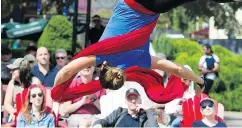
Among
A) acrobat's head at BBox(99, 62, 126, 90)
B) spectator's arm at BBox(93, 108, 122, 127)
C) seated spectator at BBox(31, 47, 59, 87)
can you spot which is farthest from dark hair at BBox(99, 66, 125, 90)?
seated spectator at BBox(31, 47, 59, 87)

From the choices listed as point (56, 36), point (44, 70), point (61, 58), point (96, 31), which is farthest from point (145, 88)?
point (56, 36)

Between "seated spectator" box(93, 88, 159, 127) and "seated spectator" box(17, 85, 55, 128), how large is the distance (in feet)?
2.13

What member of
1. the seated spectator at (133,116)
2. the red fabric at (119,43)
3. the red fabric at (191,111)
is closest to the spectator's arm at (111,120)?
the seated spectator at (133,116)

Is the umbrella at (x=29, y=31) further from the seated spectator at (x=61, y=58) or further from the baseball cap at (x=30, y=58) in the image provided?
the seated spectator at (x=61, y=58)

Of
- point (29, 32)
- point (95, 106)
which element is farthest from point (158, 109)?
point (29, 32)

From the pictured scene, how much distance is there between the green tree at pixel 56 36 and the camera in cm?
1355

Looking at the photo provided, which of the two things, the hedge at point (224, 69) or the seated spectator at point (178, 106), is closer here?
the seated spectator at point (178, 106)

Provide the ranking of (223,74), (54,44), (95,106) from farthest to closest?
1. (54,44)
2. (223,74)
3. (95,106)

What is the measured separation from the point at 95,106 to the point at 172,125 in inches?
35.0

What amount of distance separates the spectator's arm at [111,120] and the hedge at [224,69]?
5.27 meters

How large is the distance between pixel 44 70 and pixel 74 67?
10.7ft

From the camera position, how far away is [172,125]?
25.1 ft

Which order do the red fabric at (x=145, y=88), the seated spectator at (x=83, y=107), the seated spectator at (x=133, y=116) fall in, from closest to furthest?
1. the red fabric at (x=145, y=88)
2. the seated spectator at (x=133, y=116)
3. the seated spectator at (x=83, y=107)

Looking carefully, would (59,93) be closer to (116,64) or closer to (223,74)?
(116,64)
